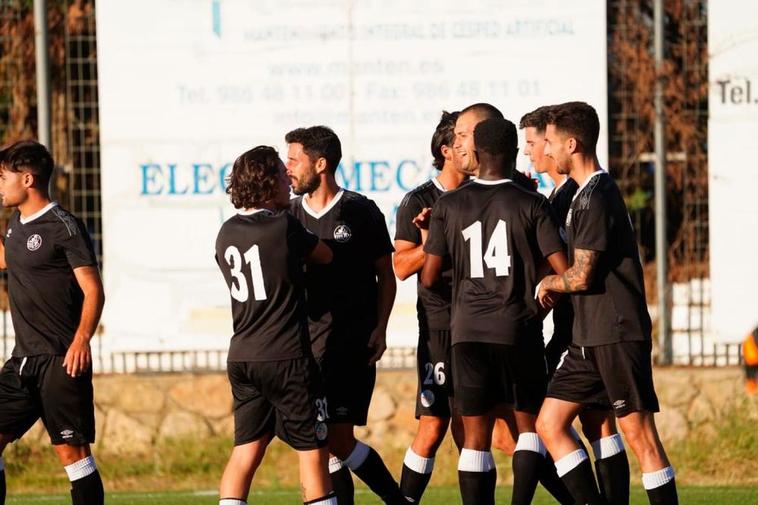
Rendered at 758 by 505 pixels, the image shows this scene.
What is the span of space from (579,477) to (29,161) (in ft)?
10.2

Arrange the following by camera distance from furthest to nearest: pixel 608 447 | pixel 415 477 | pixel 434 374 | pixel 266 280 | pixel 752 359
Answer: pixel 415 477 → pixel 434 374 → pixel 608 447 → pixel 266 280 → pixel 752 359

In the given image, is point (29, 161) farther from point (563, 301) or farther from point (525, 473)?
point (525, 473)

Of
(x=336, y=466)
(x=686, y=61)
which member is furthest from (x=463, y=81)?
(x=336, y=466)

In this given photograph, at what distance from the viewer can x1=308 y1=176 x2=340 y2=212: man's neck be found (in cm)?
743

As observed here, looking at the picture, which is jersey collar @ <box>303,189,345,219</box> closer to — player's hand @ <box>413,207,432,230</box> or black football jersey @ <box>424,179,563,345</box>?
player's hand @ <box>413,207,432,230</box>

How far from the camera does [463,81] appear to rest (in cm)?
1086

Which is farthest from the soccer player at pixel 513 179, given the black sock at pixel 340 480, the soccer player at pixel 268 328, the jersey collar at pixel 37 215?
the jersey collar at pixel 37 215

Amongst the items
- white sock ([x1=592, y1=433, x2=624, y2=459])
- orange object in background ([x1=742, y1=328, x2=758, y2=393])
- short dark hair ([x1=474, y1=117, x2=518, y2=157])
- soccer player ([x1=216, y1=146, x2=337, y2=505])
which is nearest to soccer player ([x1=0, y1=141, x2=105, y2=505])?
soccer player ([x1=216, y1=146, x2=337, y2=505])

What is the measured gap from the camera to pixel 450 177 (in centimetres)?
759

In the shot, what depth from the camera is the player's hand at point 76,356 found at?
695cm

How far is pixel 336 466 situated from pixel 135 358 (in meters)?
4.04

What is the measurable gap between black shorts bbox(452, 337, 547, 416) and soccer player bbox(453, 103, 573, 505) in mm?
364

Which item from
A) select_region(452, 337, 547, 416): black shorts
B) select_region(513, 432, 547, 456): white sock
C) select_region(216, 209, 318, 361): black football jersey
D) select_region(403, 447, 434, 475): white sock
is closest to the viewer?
select_region(216, 209, 318, 361): black football jersey

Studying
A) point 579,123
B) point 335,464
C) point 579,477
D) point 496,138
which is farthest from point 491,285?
point 335,464
